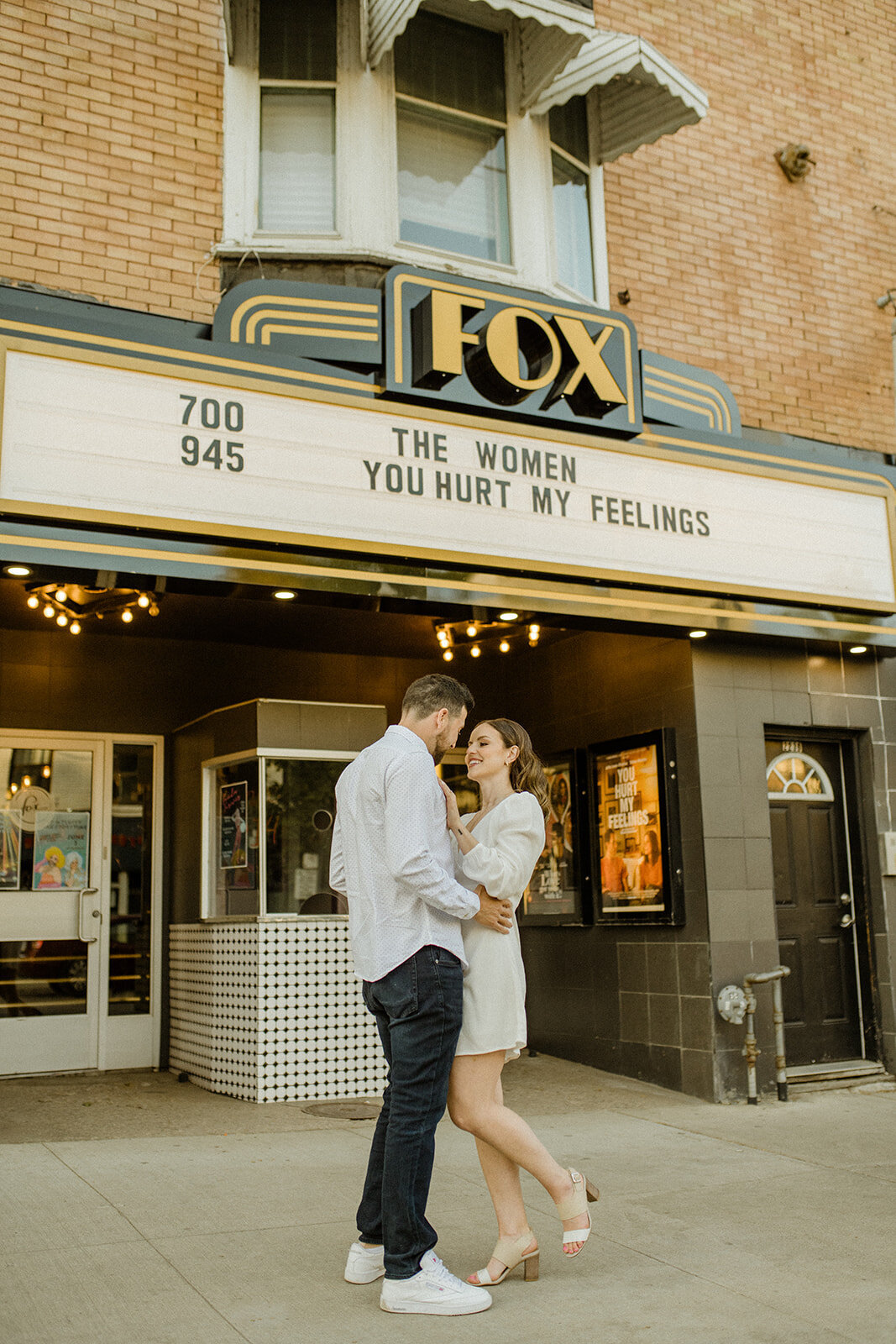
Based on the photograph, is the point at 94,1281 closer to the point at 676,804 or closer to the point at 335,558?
the point at 335,558

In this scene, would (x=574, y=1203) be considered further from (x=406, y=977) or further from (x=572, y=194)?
(x=572, y=194)

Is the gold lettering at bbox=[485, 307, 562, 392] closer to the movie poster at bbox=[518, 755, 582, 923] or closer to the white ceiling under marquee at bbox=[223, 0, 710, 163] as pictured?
the white ceiling under marquee at bbox=[223, 0, 710, 163]

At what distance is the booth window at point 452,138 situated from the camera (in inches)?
339

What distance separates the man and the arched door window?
5.19m

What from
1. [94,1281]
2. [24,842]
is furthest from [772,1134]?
[24,842]

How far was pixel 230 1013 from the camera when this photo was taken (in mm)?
8414

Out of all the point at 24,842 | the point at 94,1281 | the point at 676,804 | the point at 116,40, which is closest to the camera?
the point at 94,1281

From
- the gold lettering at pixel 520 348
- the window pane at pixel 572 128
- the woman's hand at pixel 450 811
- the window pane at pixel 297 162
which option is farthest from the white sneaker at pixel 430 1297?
the window pane at pixel 572 128

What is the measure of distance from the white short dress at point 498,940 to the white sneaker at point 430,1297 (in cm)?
72

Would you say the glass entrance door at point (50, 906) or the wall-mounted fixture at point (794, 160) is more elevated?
the wall-mounted fixture at point (794, 160)

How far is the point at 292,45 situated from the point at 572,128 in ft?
7.53

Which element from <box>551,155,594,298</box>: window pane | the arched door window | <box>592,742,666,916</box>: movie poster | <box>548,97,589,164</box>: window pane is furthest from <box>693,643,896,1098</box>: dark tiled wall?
<box>548,97,589,164</box>: window pane

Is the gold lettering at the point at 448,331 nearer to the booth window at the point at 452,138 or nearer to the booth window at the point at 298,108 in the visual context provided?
the booth window at the point at 452,138

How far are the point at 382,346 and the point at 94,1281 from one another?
5.02m
